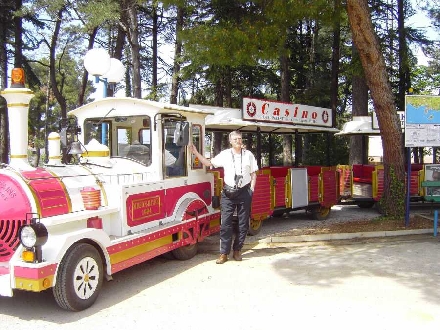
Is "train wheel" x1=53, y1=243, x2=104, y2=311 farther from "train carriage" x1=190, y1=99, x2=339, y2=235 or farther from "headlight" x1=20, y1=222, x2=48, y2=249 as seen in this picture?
"train carriage" x1=190, y1=99, x2=339, y2=235

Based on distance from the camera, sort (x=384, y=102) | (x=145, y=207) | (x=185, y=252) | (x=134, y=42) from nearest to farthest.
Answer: (x=145, y=207) → (x=185, y=252) → (x=384, y=102) → (x=134, y=42)

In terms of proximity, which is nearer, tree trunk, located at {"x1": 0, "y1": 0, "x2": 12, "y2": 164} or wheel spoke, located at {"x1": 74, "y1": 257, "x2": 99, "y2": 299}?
wheel spoke, located at {"x1": 74, "y1": 257, "x2": 99, "y2": 299}

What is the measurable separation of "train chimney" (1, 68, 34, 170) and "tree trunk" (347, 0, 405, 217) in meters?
6.32

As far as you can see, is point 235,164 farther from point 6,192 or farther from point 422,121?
point 422,121

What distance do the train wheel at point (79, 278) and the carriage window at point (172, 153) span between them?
183 centimetres

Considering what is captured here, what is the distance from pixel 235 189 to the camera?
646 centimetres

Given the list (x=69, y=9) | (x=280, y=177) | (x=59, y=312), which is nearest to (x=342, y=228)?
(x=280, y=177)

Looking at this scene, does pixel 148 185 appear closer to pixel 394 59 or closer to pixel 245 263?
pixel 245 263

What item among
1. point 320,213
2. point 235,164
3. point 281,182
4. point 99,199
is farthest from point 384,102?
point 99,199

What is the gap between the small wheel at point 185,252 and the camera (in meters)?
6.63

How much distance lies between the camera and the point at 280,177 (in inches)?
352

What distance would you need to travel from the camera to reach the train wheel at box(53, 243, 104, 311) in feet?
14.3

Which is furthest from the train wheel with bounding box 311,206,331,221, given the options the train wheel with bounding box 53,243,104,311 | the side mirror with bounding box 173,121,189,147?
the train wheel with bounding box 53,243,104,311

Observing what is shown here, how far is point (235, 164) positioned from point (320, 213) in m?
4.50
